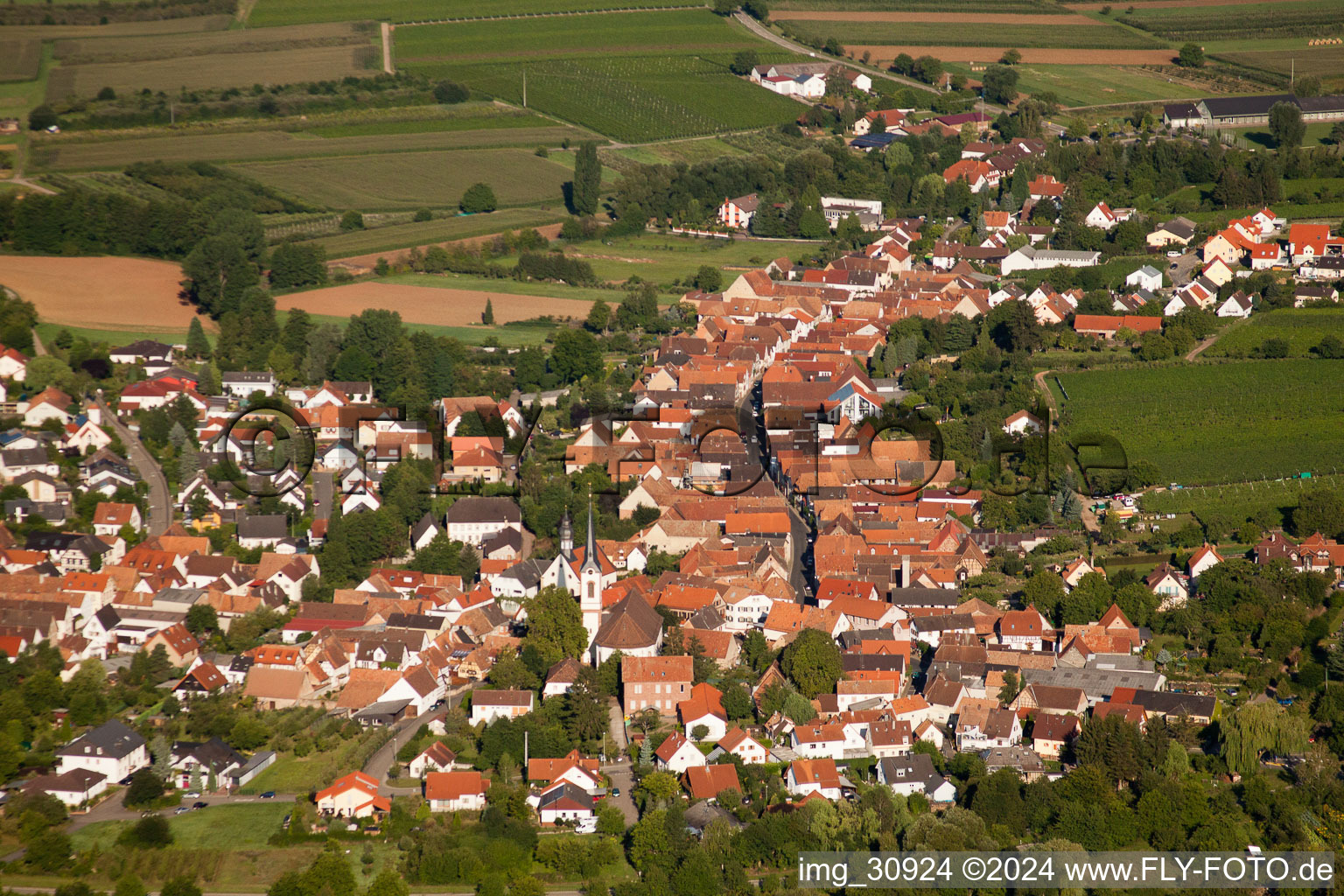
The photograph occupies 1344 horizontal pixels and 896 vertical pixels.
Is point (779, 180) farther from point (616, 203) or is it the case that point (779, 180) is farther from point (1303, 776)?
point (1303, 776)

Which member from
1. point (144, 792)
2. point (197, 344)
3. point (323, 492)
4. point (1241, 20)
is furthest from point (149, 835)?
point (1241, 20)

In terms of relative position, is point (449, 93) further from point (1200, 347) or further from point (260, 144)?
point (1200, 347)

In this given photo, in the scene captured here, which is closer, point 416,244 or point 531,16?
point 416,244

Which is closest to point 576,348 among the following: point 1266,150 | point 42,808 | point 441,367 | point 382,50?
point 441,367

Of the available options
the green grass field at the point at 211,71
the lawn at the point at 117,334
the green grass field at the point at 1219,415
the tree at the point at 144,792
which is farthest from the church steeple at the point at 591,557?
the green grass field at the point at 211,71

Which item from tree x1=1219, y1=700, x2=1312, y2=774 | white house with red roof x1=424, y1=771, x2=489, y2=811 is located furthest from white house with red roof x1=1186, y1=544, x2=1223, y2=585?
white house with red roof x1=424, y1=771, x2=489, y2=811

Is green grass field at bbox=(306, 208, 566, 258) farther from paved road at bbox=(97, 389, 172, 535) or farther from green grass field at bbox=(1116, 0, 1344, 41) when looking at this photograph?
green grass field at bbox=(1116, 0, 1344, 41)

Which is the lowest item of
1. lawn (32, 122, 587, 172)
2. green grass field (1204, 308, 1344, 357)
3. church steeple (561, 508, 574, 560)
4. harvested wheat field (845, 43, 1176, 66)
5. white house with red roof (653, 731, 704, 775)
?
white house with red roof (653, 731, 704, 775)
